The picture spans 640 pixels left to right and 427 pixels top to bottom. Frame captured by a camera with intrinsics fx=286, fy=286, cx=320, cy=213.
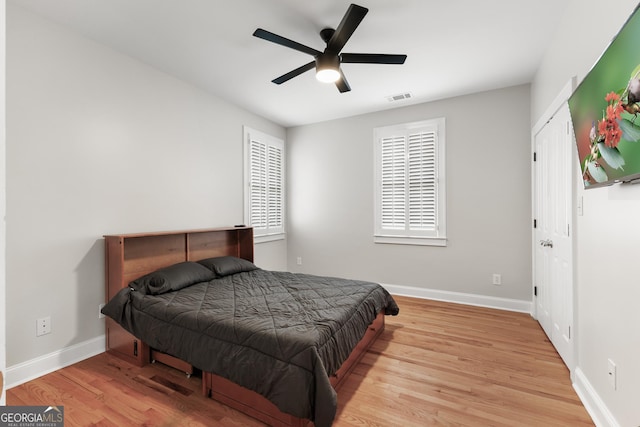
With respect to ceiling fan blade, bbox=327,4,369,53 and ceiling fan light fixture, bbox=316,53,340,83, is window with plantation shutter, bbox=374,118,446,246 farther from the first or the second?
ceiling fan blade, bbox=327,4,369,53

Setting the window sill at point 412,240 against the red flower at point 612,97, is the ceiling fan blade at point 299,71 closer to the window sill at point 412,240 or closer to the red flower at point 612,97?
the red flower at point 612,97

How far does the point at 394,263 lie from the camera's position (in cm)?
426

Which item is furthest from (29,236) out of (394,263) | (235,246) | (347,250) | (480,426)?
(394,263)

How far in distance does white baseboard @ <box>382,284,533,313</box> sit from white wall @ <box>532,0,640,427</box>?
5.31 feet

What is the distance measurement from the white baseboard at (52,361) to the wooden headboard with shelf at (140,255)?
11 cm

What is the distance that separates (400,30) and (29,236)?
3.39 metres

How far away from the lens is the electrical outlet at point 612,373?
5.00ft

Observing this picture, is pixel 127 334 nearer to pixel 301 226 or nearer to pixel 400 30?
pixel 301 226

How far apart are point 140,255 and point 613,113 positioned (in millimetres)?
3533

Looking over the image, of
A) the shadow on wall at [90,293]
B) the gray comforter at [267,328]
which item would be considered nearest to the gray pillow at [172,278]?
the gray comforter at [267,328]

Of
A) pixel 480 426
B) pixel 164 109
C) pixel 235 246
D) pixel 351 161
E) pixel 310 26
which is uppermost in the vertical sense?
pixel 310 26

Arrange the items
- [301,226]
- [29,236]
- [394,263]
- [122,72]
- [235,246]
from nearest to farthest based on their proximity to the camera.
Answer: [29,236] → [122,72] → [235,246] → [394,263] → [301,226]

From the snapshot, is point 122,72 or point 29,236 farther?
point 122,72

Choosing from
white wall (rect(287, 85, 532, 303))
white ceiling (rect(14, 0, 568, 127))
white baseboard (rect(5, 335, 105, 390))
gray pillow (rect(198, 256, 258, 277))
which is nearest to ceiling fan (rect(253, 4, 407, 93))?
white ceiling (rect(14, 0, 568, 127))
